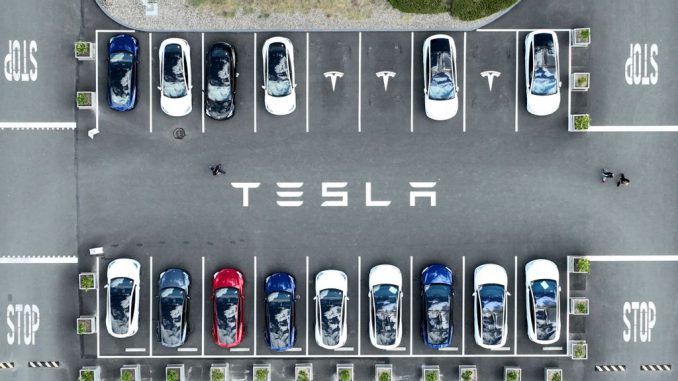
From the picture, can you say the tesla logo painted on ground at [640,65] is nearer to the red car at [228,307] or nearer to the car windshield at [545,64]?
the car windshield at [545,64]

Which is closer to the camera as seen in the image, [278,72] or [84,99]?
[278,72]

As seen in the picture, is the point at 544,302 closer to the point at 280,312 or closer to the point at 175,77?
the point at 280,312

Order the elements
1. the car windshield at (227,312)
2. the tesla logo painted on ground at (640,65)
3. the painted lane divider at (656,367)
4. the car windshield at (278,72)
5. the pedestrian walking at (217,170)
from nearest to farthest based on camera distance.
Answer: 1. the car windshield at (278,72)
2. the car windshield at (227,312)
3. the pedestrian walking at (217,170)
4. the tesla logo painted on ground at (640,65)
5. the painted lane divider at (656,367)

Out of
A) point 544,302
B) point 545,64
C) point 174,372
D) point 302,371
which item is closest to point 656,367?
point 544,302

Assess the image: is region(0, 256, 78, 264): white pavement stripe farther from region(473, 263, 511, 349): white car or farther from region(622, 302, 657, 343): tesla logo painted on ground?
region(622, 302, 657, 343): tesla logo painted on ground

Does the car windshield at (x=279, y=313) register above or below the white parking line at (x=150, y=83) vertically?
below

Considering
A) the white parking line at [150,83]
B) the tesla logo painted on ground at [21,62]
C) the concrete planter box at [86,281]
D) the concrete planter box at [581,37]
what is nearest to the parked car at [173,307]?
the concrete planter box at [86,281]

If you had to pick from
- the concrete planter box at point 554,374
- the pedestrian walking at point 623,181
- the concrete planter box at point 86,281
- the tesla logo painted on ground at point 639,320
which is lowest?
the concrete planter box at point 554,374
